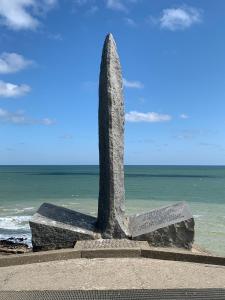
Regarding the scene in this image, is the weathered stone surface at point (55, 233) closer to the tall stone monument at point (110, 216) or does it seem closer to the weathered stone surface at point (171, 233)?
the tall stone monument at point (110, 216)

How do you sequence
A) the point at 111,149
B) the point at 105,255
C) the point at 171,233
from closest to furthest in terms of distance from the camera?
the point at 105,255 → the point at 171,233 → the point at 111,149

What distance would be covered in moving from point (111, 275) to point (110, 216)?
264cm

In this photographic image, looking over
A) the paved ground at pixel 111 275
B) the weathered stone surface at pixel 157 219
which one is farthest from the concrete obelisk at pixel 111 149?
the paved ground at pixel 111 275

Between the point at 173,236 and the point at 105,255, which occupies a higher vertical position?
the point at 173,236

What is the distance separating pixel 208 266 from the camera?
23.9ft

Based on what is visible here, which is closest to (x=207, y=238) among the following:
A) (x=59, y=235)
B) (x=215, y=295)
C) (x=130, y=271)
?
(x=59, y=235)

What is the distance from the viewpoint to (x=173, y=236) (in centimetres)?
892

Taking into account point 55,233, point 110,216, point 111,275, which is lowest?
point 111,275

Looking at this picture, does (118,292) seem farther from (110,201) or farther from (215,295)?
(110,201)

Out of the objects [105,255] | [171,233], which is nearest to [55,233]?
[105,255]

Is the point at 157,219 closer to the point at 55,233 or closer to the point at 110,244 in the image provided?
the point at 110,244

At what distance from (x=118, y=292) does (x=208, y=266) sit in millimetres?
2073

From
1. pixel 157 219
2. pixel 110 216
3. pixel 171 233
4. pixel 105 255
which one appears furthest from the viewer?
pixel 157 219

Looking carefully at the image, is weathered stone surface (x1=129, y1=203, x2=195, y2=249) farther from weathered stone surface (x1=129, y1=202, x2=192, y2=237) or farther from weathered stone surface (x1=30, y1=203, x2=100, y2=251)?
weathered stone surface (x1=30, y1=203, x2=100, y2=251)
